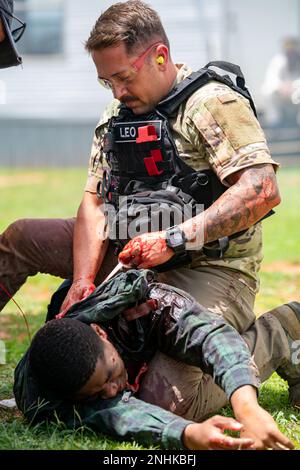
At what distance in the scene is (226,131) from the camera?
4027 mm

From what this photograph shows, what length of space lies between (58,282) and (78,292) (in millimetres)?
4270

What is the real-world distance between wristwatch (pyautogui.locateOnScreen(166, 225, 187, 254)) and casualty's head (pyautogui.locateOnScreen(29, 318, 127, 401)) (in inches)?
20.3

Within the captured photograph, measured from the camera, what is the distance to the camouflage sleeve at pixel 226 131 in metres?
3.99

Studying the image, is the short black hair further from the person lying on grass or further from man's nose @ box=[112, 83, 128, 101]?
man's nose @ box=[112, 83, 128, 101]

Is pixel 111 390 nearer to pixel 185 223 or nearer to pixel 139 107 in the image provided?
pixel 185 223

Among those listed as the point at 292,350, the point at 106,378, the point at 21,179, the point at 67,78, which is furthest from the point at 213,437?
the point at 67,78

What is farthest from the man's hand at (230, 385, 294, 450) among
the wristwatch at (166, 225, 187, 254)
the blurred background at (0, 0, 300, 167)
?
the blurred background at (0, 0, 300, 167)

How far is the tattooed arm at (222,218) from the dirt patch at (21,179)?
47.7 ft

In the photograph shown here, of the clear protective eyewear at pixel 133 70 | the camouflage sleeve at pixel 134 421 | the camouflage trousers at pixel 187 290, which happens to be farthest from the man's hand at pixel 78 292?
the clear protective eyewear at pixel 133 70

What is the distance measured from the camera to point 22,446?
3504 mm
